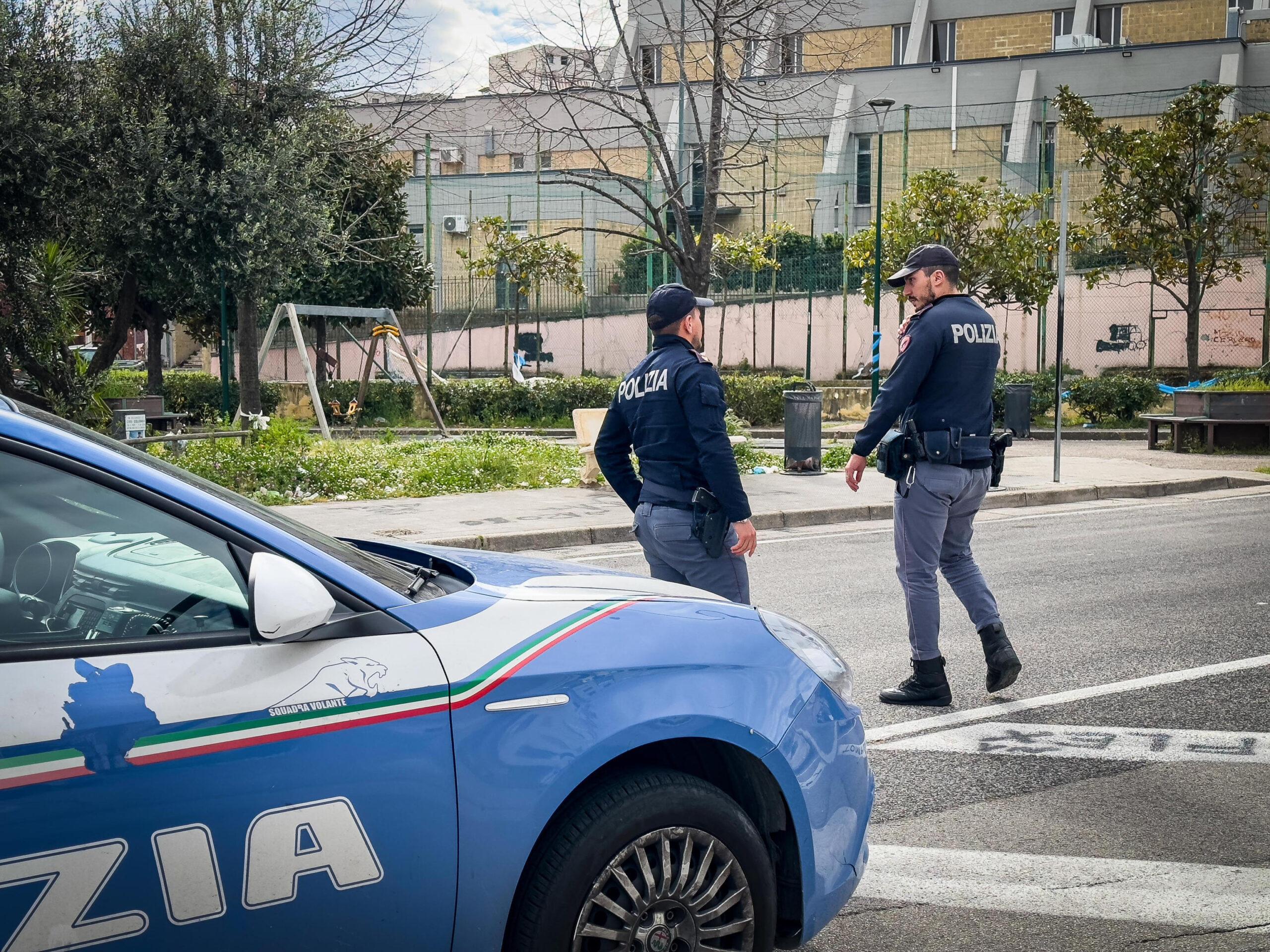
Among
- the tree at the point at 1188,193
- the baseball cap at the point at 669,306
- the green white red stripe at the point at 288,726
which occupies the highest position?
the tree at the point at 1188,193

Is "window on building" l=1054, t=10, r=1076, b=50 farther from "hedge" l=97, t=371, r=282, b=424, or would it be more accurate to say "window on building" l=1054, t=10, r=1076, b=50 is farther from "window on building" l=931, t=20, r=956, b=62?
"hedge" l=97, t=371, r=282, b=424

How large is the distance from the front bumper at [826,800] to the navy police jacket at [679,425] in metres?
1.76

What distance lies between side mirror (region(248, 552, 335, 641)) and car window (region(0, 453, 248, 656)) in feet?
0.33

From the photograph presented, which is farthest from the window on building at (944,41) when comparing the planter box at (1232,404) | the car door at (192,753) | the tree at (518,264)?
the car door at (192,753)

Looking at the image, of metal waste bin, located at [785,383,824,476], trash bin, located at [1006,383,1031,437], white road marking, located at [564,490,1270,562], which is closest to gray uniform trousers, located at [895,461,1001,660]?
white road marking, located at [564,490,1270,562]

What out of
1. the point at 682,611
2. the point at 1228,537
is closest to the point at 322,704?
the point at 682,611

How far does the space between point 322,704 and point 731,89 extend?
13.5 metres

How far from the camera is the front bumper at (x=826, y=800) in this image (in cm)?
296

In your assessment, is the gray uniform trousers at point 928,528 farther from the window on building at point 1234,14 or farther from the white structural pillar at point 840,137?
the window on building at point 1234,14

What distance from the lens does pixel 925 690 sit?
578cm

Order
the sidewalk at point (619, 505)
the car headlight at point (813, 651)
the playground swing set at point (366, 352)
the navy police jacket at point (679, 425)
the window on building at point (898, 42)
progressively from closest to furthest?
the car headlight at point (813, 651) < the navy police jacket at point (679, 425) < the sidewalk at point (619, 505) < the playground swing set at point (366, 352) < the window on building at point (898, 42)

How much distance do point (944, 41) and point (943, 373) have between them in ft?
150

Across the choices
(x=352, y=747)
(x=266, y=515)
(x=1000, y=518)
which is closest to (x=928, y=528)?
(x=266, y=515)

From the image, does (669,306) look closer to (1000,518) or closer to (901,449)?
(901,449)
